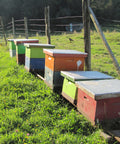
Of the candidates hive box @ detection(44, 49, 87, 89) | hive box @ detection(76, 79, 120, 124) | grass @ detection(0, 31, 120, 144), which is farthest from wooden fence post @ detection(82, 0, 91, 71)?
hive box @ detection(76, 79, 120, 124)

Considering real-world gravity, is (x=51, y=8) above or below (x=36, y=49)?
above

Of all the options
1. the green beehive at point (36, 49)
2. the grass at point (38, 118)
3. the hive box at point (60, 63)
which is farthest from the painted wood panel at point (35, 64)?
the hive box at point (60, 63)

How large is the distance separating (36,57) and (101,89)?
2.68m

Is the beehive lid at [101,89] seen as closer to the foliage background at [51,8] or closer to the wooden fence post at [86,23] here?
the wooden fence post at [86,23]

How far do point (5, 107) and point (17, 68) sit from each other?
8.60ft

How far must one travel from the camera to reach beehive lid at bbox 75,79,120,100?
2.25m

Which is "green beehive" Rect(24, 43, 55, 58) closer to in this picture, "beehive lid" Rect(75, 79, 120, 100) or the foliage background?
"beehive lid" Rect(75, 79, 120, 100)

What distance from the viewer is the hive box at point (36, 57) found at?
15.0 ft

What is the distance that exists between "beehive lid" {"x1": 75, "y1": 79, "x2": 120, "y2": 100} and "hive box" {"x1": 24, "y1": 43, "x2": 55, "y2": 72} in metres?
2.20

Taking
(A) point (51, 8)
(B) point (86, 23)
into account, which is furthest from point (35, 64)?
(A) point (51, 8)

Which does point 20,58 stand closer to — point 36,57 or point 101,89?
point 36,57

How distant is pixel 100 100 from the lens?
232 cm

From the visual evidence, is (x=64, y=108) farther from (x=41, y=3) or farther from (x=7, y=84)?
(x=41, y=3)

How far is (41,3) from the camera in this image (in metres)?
34.9
